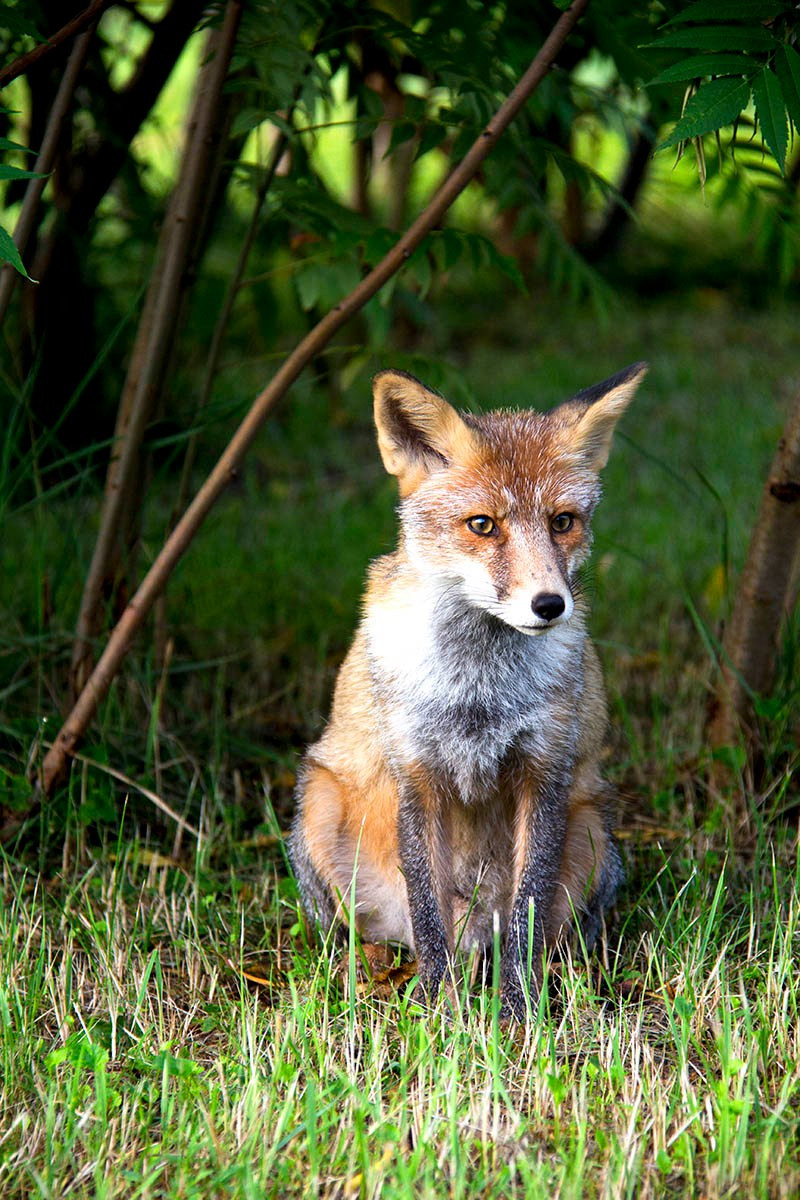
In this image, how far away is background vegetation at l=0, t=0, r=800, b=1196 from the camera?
2.95 metres

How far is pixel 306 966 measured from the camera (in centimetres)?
389

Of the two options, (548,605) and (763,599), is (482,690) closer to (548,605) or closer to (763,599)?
(548,605)

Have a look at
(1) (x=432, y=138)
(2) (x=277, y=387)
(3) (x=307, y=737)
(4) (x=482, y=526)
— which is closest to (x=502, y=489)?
(4) (x=482, y=526)

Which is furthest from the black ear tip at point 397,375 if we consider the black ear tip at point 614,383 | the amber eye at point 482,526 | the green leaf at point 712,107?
the green leaf at point 712,107

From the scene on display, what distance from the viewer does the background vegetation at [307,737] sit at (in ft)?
9.68

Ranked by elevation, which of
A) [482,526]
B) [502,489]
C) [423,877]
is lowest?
[423,877]

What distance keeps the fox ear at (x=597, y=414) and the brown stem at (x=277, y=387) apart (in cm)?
76

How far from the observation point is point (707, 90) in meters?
3.10

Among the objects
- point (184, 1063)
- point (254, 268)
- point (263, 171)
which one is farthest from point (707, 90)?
point (254, 268)

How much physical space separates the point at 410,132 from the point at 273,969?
115 inches

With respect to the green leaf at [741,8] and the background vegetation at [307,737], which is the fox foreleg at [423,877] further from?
the green leaf at [741,8]

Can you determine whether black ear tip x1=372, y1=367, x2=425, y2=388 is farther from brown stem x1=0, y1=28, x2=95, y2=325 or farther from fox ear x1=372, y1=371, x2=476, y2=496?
brown stem x1=0, y1=28, x2=95, y2=325

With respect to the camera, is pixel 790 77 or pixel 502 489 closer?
pixel 790 77

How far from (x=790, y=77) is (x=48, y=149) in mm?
2522
